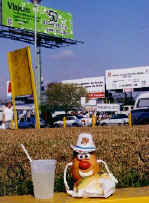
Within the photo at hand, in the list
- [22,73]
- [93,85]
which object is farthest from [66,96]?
[22,73]

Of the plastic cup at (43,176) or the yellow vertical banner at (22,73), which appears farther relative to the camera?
the yellow vertical banner at (22,73)

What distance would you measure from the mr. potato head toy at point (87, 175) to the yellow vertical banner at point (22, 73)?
5689 millimetres

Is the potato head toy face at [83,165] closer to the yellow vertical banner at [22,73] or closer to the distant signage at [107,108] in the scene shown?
the yellow vertical banner at [22,73]

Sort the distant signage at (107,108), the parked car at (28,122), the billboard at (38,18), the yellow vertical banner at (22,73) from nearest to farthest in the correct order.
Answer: the yellow vertical banner at (22,73) → the parked car at (28,122) → the distant signage at (107,108) → the billboard at (38,18)

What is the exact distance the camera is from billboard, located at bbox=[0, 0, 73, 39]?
3819 cm

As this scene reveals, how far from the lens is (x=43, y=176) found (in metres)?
3.59

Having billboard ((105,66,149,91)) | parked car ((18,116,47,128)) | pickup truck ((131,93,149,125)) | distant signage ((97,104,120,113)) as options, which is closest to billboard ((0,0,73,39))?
billboard ((105,66,149,91))

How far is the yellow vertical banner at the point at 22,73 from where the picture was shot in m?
9.32

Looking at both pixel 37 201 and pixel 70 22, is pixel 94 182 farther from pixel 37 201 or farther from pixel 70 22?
pixel 70 22

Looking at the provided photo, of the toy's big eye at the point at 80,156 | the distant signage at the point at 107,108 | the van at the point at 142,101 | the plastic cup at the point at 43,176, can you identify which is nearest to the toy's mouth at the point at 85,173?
the toy's big eye at the point at 80,156

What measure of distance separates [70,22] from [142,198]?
42264mm

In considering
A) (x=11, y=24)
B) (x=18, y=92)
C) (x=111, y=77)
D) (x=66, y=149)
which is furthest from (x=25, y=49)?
(x=111, y=77)

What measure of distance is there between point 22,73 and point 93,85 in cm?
4111

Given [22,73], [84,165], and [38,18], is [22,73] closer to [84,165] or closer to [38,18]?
[84,165]
